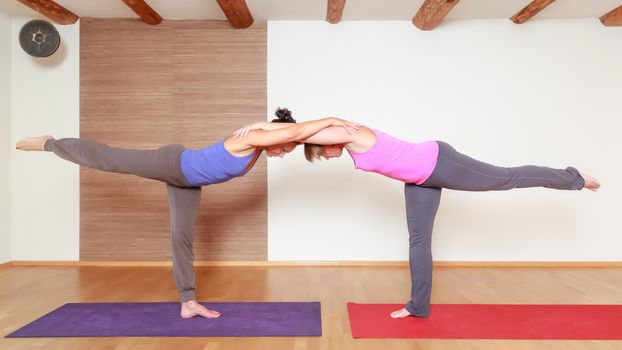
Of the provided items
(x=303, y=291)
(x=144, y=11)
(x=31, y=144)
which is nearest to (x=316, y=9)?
(x=144, y=11)

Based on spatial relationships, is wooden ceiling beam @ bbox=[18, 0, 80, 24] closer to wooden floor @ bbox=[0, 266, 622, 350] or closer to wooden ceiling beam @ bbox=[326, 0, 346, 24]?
wooden floor @ bbox=[0, 266, 622, 350]

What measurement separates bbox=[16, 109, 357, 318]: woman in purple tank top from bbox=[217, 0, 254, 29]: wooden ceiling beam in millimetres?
1746

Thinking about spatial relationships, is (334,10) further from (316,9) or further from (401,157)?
(401,157)

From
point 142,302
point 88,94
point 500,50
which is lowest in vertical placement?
point 142,302

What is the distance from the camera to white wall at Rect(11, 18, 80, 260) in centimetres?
485

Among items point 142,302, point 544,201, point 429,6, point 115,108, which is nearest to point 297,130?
point 142,302

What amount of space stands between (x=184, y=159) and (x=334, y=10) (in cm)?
228

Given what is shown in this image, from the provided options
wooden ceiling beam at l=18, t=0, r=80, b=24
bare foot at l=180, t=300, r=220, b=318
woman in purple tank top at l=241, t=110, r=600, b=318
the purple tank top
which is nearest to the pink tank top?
woman in purple tank top at l=241, t=110, r=600, b=318

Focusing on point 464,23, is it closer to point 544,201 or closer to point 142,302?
point 544,201

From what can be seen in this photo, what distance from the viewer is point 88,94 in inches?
192

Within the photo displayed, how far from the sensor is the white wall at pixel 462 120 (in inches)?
188

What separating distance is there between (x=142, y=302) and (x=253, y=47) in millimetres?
2683

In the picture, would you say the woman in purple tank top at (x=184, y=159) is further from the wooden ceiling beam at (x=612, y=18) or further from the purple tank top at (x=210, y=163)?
the wooden ceiling beam at (x=612, y=18)

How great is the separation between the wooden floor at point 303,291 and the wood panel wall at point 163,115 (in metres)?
0.34
